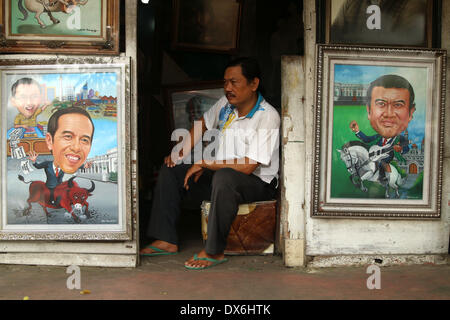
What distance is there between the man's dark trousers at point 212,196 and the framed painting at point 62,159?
0.48 meters

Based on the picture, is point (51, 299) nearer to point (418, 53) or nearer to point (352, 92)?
point (352, 92)

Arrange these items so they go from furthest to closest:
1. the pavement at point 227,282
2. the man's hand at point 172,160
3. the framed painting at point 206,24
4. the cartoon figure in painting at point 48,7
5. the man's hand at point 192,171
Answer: the framed painting at point 206,24
the man's hand at point 172,160
the man's hand at point 192,171
the cartoon figure in painting at point 48,7
the pavement at point 227,282

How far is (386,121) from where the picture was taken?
11.2ft

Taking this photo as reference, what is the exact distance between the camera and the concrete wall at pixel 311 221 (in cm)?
343

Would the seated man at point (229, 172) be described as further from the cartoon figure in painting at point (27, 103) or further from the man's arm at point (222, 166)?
the cartoon figure in painting at point (27, 103)

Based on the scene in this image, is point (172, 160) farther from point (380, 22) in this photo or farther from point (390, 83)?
point (380, 22)

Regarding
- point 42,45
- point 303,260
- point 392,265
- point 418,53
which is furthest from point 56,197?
point 418,53

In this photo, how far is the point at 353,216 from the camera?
3.41 m

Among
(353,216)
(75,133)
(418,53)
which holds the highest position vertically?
(418,53)

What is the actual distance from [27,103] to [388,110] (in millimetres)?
2521

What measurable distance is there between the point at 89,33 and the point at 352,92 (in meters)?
1.86

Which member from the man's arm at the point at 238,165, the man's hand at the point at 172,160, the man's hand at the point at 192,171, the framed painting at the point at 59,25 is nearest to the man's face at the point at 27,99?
the framed painting at the point at 59,25

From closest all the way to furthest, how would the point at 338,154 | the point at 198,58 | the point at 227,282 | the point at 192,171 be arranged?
the point at 227,282, the point at 338,154, the point at 192,171, the point at 198,58

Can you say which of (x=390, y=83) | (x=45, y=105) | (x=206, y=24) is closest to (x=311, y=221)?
(x=390, y=83)
